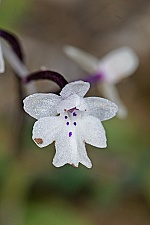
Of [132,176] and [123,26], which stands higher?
[123,26]

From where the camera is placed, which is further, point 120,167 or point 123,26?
point 123,26

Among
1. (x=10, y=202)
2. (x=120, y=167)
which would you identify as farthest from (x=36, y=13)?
(x=10, y=202)

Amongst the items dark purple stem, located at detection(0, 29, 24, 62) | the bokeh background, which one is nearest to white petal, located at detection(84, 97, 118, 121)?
dark purple stem, located at detection(0, 29, 24, 62)

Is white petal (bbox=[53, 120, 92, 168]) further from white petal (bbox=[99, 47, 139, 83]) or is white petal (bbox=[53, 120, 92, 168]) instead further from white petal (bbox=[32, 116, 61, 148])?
white petal (bbox=[99, 47, 139, 83])

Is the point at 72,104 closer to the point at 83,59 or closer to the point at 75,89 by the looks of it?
→ the point at 75,89

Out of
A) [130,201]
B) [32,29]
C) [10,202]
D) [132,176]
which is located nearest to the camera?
[10,202]

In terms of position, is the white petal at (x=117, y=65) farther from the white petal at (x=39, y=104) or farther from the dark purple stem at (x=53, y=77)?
Answer: the white petal at (x=39, y=104)

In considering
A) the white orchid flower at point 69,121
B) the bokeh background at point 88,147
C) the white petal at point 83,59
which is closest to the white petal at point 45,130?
the white orchid flower at point 69,121

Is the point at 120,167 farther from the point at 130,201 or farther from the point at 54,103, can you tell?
the point at 54,103
